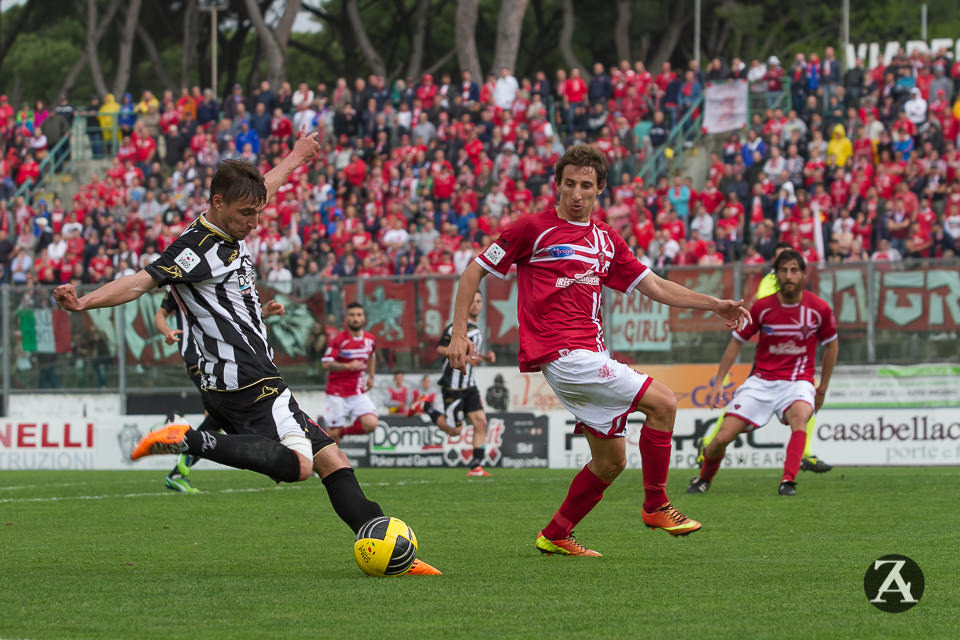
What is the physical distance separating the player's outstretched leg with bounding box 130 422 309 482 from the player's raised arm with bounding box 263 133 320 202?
4.49ft

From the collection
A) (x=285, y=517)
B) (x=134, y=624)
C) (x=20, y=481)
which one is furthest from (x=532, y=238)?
(x=20, y=481)

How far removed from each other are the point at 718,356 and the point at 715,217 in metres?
3.91

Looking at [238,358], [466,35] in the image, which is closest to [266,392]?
[238,358]

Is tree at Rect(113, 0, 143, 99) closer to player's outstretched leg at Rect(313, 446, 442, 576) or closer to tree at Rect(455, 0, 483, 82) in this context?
tree at Rect(455, 0, 483, 82)

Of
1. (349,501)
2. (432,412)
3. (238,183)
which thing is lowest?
(432,412)

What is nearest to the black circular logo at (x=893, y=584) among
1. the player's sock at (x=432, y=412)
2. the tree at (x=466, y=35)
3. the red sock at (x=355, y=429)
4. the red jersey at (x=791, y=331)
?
the red jersey at (x=791, y=331)

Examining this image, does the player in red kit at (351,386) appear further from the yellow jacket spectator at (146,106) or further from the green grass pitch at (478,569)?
the yellow jacket spectator at (146,106)

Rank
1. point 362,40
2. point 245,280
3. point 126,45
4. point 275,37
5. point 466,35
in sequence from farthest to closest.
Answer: point 126,45 < point 362,40 < point 275,37 < point 466,35 < point 245,280

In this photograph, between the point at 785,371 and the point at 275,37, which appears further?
the point at 275,37

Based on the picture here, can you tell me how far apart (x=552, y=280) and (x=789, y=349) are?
226 inches

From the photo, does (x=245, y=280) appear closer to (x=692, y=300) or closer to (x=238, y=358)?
(x=238, y=358)

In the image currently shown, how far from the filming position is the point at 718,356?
20953mm

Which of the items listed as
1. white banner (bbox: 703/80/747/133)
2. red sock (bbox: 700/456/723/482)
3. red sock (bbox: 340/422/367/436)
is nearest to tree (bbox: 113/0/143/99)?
white banner (bbox: 703/80/747/133)

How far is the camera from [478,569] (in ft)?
25.3
